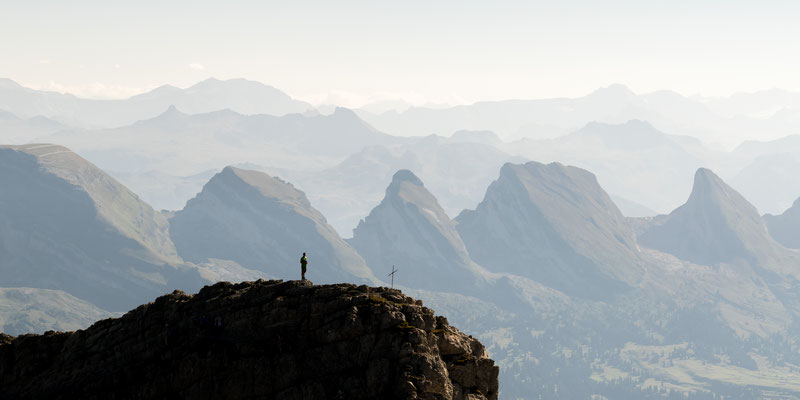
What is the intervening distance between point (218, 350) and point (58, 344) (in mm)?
27625

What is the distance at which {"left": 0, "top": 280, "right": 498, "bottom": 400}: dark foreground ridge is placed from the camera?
78.1m

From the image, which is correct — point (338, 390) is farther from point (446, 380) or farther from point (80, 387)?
point (80, 387)

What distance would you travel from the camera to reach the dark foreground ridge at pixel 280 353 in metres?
78.1

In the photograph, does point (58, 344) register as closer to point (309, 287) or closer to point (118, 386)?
point (118, 386)

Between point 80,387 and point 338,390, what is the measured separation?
2857 cm

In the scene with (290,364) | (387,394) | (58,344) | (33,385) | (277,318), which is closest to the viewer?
(387,394)

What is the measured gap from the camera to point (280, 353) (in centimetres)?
8225

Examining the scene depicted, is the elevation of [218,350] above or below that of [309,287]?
below

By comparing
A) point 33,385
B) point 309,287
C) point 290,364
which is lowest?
point 33,385

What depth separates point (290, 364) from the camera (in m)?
80.8

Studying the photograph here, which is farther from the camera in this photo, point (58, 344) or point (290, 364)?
point (58, 344)

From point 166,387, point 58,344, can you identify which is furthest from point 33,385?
point 166,387

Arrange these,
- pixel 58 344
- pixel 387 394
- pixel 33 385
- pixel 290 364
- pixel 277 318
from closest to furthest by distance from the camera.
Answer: pixel 387 394 → pixel 290 364 → pixel 277 318 → pixel 33 385 → pixel 58 344

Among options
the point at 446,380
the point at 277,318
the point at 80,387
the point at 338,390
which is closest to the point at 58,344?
the point at 80,387
